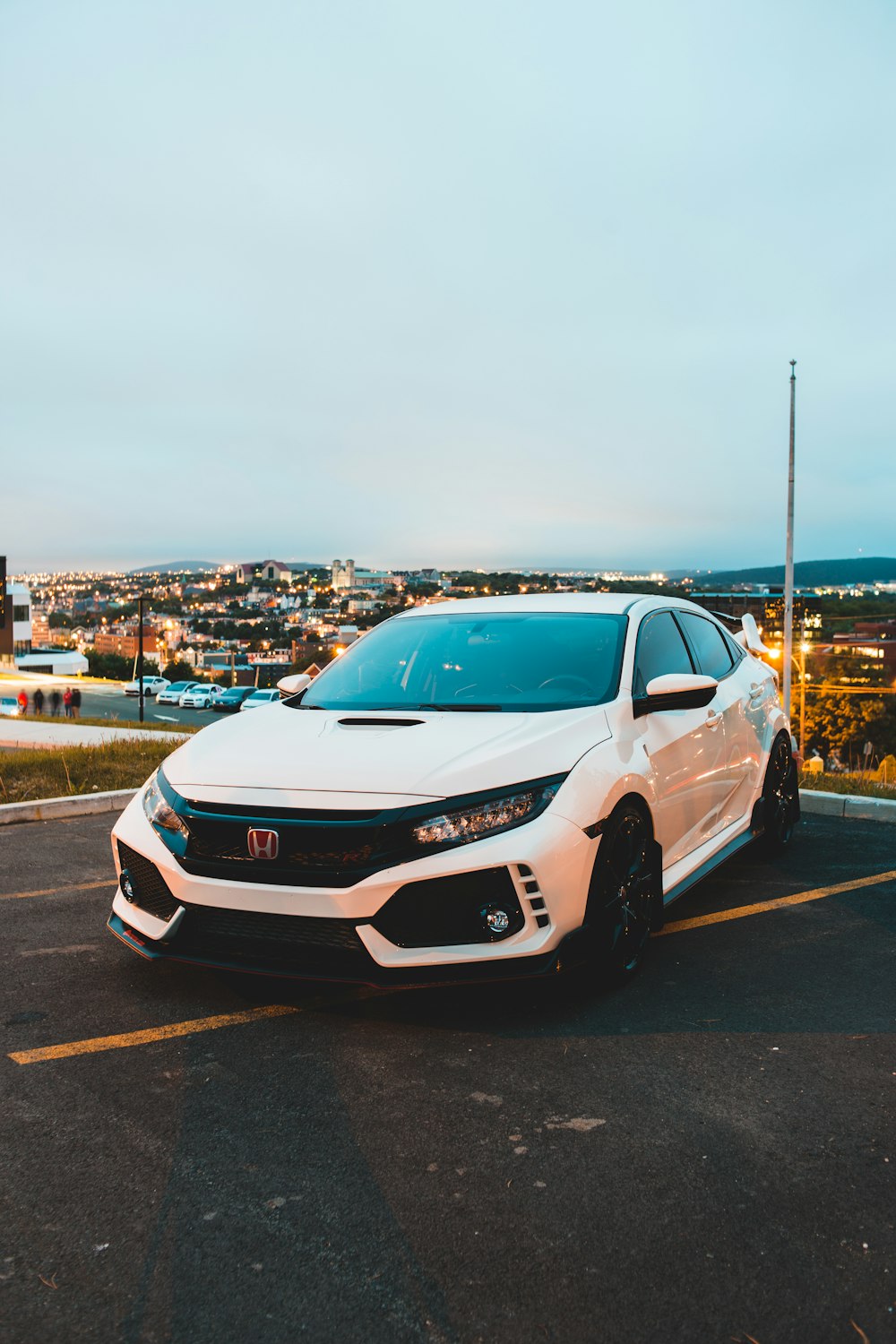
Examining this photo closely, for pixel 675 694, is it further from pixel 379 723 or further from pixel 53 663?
pixel 53 663

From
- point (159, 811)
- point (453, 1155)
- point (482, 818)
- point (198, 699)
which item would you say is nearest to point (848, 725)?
point (198, 699)

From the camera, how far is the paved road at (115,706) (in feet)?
146

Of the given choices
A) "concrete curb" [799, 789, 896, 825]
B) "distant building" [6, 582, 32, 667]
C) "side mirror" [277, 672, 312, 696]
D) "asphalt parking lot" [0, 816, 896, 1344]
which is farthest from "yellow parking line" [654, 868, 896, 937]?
"distant building" [6, 582, 32, 667]

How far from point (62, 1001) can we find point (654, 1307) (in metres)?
2.75

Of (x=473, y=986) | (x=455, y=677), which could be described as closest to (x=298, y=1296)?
(x=473, y=986)

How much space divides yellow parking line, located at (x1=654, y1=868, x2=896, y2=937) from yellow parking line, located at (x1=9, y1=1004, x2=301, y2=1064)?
6.77 feet

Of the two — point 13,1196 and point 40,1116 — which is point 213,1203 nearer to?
point 13,1196

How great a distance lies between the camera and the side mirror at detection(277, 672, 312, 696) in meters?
5.61

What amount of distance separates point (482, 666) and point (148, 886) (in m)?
1.99

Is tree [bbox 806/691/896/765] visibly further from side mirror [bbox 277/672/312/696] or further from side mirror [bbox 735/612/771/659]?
side mirror [bbox 277/672/312/696]

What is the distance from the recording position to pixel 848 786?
376 inches

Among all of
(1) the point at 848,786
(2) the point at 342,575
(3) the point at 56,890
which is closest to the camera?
(3) the point at 56,890

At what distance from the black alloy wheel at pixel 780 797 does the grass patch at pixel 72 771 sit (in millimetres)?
5643

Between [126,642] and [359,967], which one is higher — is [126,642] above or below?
below
